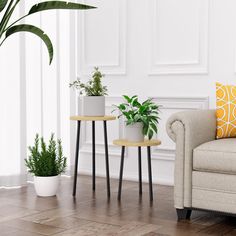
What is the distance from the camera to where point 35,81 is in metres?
4.00

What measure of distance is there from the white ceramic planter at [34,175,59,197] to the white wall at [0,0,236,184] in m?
0.49

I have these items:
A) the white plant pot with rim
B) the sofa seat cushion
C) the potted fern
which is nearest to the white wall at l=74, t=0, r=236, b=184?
the white plant pot with rim

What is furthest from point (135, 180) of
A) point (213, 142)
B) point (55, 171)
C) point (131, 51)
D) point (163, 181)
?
point (213, 142)

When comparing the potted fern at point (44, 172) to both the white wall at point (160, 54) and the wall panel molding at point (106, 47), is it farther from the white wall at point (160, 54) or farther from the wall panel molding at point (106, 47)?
the wall panel molding at point (106, 47)

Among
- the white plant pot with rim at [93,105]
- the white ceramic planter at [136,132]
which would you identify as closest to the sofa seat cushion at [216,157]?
the white ceramic planter at [136,132]

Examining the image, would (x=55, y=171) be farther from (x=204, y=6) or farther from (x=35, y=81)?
(x=204, y=6)

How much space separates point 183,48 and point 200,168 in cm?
139

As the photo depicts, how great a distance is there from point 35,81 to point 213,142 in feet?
5.90

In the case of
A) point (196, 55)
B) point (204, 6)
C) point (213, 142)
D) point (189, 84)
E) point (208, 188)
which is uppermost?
point (204, 6)

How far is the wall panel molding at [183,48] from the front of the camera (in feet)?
12.1

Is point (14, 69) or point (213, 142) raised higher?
point (14, 69)

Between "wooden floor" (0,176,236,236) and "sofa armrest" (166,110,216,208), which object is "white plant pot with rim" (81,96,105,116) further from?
"sofa armrest" (166,110,216,208)

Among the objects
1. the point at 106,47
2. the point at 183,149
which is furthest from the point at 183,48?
the point at 183,149

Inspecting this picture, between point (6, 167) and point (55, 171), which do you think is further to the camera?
point (6, 167)
